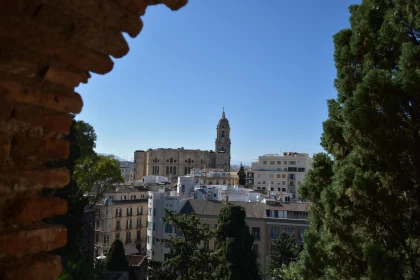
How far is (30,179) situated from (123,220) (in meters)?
38.8

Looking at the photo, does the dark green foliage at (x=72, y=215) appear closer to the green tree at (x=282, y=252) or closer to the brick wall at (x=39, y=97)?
the brick wall at (x=39, y=97)

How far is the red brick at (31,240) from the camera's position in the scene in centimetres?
194

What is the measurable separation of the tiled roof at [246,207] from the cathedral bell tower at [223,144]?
60130 mm

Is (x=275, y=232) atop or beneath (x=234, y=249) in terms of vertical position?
atop

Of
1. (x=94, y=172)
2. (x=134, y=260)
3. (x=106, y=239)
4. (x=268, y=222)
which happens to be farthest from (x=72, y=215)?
(x=106, y=239)

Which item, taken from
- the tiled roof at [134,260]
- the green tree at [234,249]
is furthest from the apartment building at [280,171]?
the green tree at [234,249]

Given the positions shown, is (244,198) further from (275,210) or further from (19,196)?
(19,196)

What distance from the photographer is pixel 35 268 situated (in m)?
2.05

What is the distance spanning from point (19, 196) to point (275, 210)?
30048 mm

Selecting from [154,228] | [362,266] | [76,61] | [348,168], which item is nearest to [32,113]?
[76,61]

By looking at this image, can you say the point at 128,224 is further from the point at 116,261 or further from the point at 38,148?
the point at 38,148

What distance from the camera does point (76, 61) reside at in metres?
2.21

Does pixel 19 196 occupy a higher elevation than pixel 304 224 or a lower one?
higher

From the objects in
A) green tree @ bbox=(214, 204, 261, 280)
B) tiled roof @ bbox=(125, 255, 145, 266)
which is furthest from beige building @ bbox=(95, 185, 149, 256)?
green tree @ bbox=(214, 204, 261, 280)
